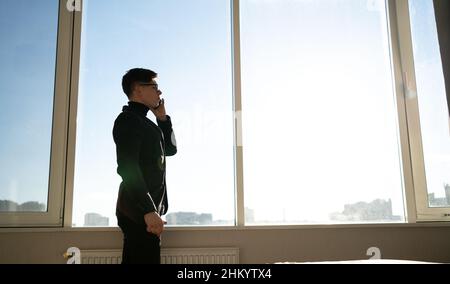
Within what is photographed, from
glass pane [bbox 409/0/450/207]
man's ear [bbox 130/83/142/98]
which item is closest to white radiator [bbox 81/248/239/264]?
man's ear [bbox 130/83/142/98]

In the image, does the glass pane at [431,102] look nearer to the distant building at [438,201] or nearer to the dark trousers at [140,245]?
the distant building at [438,201]

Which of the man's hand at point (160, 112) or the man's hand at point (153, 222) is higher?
the man's hand at point (160, 112)

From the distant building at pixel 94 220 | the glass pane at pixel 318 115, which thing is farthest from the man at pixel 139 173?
the glass pane at pixel 318 115

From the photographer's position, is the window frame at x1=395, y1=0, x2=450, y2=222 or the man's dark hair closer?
the man's dark hair

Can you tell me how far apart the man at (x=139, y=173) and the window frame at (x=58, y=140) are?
24.9 inches

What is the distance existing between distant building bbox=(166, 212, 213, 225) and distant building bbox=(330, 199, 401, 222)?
78cm

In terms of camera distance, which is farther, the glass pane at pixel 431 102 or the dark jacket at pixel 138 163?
the glass pane at pixel 431 102

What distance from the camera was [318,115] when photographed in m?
2.34

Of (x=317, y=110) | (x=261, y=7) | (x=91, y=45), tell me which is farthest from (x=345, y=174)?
(x=91, y=45)

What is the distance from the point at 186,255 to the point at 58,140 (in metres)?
0.99

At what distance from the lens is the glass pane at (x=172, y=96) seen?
6.95 feet

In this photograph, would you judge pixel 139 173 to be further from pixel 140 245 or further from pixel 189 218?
pixel 189 218

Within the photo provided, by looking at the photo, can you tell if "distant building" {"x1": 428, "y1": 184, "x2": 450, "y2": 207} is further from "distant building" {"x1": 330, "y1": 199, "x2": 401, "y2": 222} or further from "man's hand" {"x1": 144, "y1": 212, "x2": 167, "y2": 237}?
"man's hand" {"x1": 144, "y1": 212, "x2": 167, "y2": 237}

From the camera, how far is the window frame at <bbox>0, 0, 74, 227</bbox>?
6.56ft
